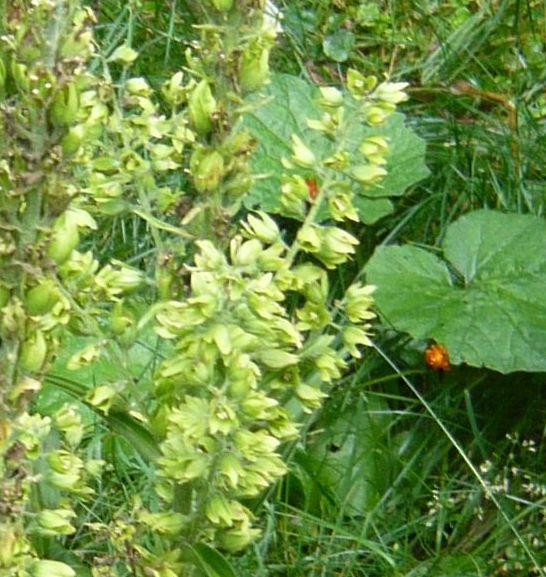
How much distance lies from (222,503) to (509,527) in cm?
66

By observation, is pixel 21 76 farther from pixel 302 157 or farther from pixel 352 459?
pixel 352 459

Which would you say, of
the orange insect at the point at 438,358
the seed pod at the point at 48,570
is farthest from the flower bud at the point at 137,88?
the orange insect at the point at 438,358

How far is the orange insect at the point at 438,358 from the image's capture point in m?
2.14

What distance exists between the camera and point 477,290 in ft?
7.46

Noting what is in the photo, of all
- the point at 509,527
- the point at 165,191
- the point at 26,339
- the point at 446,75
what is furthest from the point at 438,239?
the point at 26,339

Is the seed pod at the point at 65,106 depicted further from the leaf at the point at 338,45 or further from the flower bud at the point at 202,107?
the leaf at the point at 338,45

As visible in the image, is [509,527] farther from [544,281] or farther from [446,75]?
[446,75]

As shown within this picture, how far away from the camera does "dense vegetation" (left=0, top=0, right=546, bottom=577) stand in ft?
3.60

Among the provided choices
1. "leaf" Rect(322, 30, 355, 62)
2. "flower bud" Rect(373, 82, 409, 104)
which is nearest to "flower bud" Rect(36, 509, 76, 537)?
"flower bud" Rect(373, 82, 409, 104)

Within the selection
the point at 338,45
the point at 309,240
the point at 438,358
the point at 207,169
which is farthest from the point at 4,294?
the point at 338,45

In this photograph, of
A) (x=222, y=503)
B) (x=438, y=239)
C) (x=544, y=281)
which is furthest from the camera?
(x=438, y=239)

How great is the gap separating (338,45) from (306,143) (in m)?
0.61

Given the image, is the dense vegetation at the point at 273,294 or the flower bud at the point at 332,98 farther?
the flower bud at the point at 332,98

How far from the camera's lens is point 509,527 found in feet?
6.00
